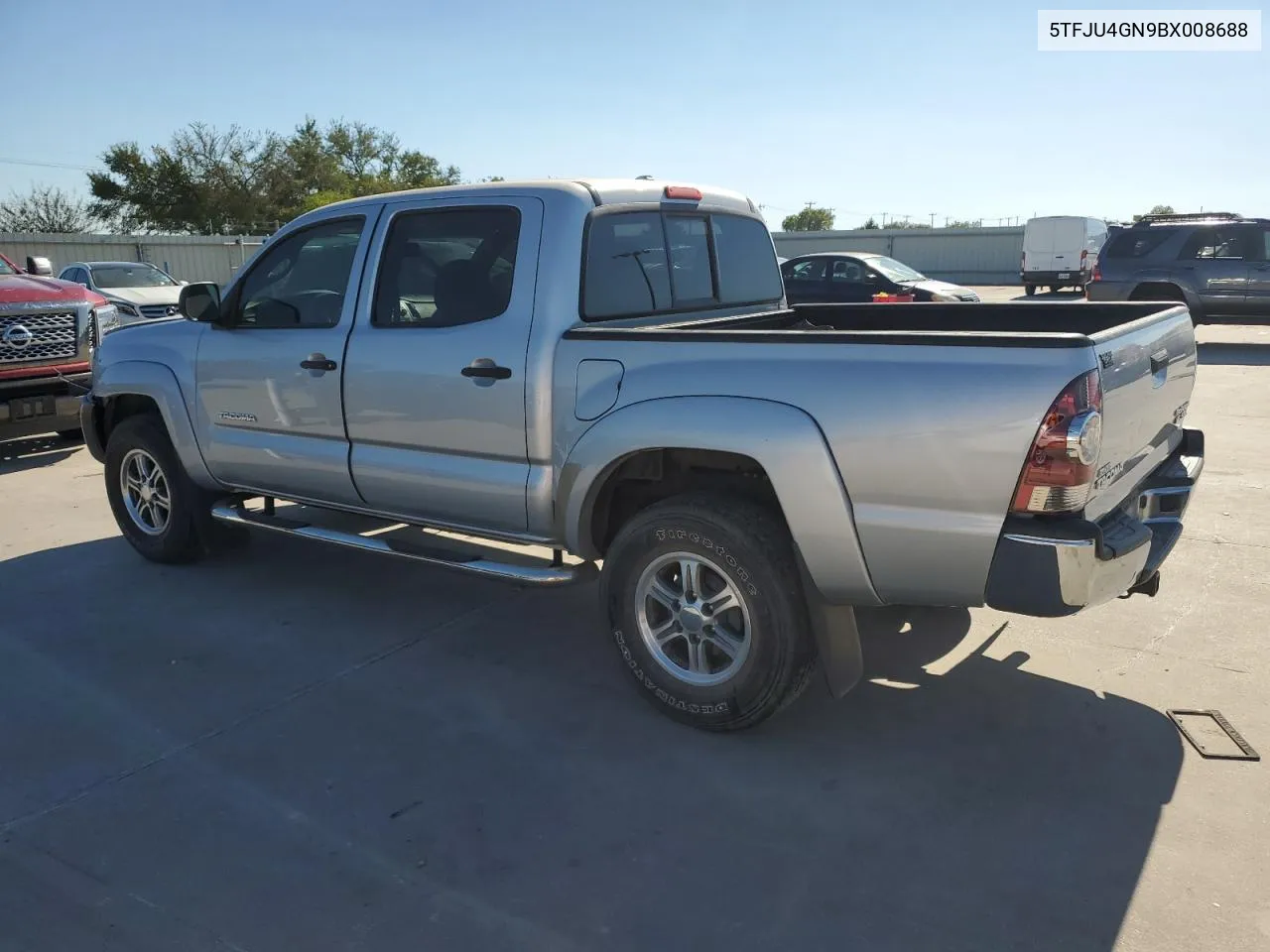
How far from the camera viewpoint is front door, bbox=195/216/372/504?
15.8ft

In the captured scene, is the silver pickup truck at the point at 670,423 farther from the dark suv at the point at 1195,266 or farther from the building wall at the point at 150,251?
the building wall at the point at 150,251

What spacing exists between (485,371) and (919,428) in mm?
1814

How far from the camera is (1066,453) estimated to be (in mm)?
2980

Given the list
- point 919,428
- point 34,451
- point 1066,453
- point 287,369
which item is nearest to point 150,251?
point 34,451

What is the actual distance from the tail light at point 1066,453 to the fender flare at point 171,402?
425cm

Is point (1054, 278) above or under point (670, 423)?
above

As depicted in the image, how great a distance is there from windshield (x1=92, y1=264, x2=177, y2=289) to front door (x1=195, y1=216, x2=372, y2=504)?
13305 mm

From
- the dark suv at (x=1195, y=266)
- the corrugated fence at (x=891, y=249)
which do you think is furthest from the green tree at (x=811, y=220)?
the dark suv at (x=1195, y=266)

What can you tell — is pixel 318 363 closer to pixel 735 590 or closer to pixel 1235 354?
pixel 735 590

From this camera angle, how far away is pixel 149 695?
13.8 ft

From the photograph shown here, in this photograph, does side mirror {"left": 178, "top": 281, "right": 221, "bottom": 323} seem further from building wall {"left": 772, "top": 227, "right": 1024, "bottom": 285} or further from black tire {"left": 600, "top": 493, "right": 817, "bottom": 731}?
building wall {"left": 772, "top": 227, "right": 1024, "bottom": 285}

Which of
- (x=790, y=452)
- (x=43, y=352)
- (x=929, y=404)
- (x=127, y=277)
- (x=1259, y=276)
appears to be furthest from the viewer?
(x=127, y=277)

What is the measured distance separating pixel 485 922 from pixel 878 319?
374cm

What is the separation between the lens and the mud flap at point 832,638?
11.7 feet
